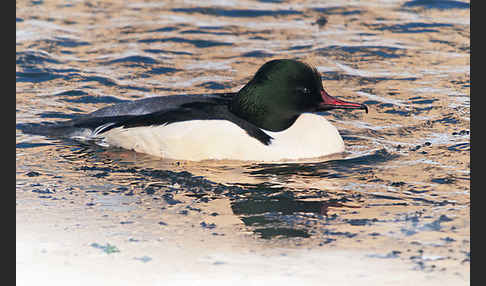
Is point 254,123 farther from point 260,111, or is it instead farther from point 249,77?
point 249,77

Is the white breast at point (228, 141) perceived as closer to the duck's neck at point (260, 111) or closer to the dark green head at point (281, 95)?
the duck's neck at point (260, 111)

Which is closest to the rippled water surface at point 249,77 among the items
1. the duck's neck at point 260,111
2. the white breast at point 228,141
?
the white breast at point 228,141

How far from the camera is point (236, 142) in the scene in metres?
7.91

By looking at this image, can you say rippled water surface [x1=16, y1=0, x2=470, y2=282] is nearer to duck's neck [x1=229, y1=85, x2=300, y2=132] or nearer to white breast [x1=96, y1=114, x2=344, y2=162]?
white breast [x1=96, y1=114, x2=344, y2=162]

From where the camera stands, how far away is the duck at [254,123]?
26.1 feet

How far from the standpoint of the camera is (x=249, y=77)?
11258mm

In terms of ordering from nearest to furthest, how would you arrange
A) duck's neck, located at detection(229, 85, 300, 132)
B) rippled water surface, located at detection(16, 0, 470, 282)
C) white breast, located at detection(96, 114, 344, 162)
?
rippled water surface, located at detection(16, 0, 470, 282) < white breast, located at detection(96, 114, 344, 162) < duck's neck, located at detection(229, 85, 300, 132)

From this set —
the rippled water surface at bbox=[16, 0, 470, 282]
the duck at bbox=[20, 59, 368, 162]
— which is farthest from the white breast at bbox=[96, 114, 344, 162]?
the rippled water surface at bbox=[16, 0, 470, 282]

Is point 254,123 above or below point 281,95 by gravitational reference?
below

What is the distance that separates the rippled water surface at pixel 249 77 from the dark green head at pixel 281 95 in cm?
57

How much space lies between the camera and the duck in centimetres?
795

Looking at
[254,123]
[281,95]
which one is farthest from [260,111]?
[281,95]

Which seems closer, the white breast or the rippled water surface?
the rippled water surface

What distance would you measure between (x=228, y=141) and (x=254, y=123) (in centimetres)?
39
